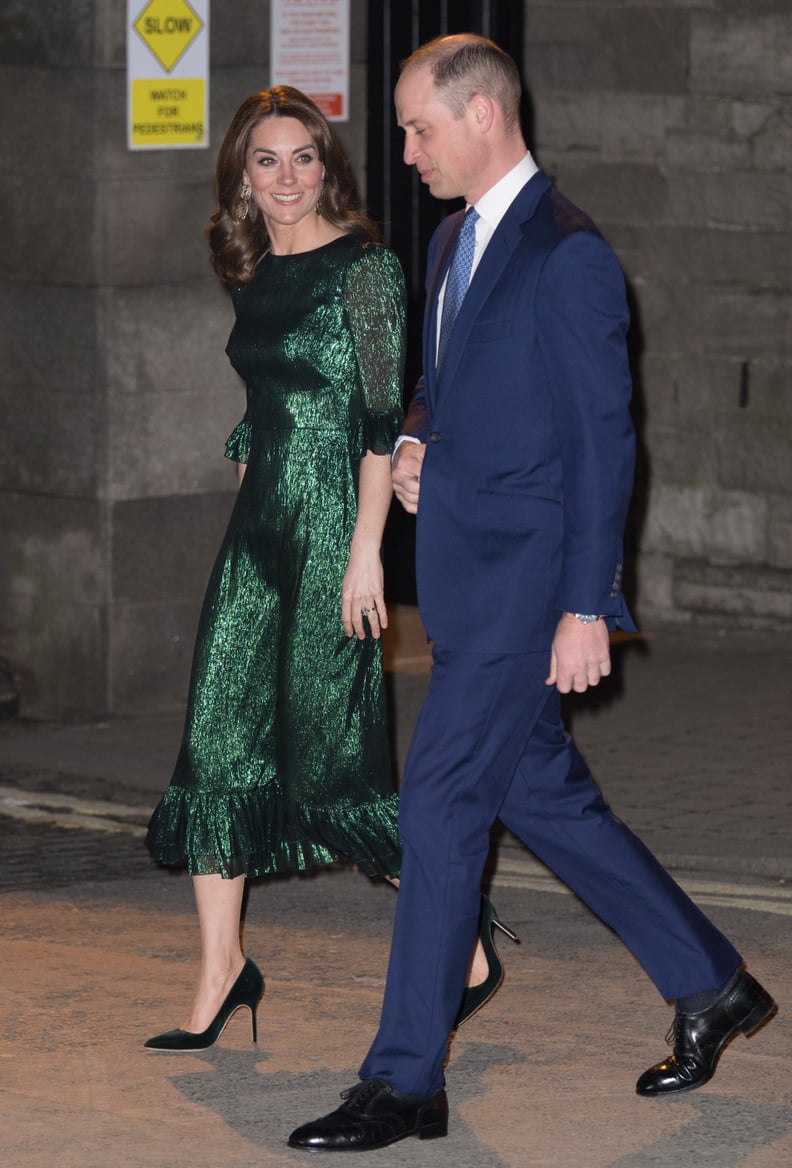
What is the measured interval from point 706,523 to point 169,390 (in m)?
3.04

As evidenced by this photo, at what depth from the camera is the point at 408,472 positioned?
4.99 m

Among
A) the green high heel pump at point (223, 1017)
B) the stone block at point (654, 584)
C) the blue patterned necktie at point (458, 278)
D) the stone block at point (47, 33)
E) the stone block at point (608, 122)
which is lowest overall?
the green high heel pump at point (223, 1017)

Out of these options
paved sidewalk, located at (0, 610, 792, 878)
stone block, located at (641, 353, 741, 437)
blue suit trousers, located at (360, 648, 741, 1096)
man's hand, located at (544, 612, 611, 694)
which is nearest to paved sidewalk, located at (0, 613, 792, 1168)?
paved sidewalk, located at (0, 610, 792, 878)

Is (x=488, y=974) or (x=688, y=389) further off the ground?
(x=688, y=389)

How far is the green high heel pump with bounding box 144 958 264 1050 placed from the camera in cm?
542

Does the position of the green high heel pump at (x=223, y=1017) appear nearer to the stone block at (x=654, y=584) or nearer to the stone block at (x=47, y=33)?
the stone block at (x=47, y=33)

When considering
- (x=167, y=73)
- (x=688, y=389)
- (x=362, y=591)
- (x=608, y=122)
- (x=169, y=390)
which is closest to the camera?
(x=362, y=591)

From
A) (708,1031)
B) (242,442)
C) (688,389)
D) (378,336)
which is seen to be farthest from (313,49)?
(708,1031)

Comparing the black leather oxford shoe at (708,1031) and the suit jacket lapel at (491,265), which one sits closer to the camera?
the suit jacket lapel at (491,265)

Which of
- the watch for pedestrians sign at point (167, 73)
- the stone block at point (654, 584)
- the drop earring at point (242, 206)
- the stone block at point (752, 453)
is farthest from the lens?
the stone block at point (654, 584)

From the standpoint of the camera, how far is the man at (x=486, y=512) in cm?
462

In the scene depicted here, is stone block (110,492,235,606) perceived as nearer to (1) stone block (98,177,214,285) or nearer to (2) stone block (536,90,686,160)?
(1) stone block (98,177,214,285)

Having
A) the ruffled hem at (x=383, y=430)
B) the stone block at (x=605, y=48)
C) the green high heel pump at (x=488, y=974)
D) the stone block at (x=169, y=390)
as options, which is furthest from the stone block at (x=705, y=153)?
the green high heel pump at (x=488, y=974)

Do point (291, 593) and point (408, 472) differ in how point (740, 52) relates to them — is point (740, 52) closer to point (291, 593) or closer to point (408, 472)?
point (291, 593)
